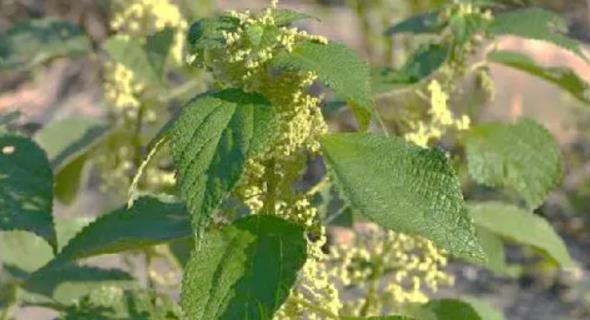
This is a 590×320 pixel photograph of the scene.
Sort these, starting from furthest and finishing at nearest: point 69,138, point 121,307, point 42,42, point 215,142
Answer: point 42,42
point 69,138
point 121,307
point 215,142

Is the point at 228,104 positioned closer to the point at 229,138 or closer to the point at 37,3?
the point at 229,138

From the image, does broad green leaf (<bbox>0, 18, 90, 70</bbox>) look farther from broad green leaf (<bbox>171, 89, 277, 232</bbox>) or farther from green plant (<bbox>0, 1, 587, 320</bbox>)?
broad green leaf (<bbox>171, 89, 277, 232</bbox>)

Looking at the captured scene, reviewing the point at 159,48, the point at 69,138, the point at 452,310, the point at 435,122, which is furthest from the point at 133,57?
the point at 452,310

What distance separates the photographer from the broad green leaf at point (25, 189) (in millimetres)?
1488

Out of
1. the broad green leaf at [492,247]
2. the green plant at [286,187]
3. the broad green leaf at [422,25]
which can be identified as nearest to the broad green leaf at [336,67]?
the green plant at [286,187]

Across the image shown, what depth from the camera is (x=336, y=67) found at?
1.29 m

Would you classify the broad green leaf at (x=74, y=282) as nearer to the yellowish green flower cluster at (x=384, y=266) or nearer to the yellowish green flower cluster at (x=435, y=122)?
the yellowish green flower cluster at (x=384, y=266)

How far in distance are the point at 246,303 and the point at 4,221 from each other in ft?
1.17

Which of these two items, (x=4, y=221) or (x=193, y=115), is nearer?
(x=193, y=115)

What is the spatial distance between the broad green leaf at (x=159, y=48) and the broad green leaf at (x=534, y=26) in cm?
55

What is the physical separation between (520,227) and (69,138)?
82 cm

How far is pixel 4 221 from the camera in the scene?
147 cm

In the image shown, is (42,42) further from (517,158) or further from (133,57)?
(517,158)

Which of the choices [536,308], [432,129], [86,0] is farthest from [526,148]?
[86,0]
